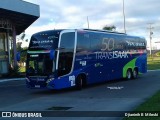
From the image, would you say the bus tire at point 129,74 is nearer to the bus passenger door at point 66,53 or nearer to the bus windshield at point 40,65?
the bus passenger door at point 66,53

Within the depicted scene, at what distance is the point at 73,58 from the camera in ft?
69.3

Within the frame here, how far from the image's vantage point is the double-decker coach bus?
19766mm

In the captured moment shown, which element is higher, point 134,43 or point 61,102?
point 134,43

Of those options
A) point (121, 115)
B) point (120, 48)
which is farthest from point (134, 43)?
point (121, 115)

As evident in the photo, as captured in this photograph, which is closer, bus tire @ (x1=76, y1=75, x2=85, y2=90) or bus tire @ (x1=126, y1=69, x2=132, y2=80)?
bus tire @ (x1=76, y1=75, x2=85, y2=90)

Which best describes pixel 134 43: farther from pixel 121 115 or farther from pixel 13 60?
pixel 121 115

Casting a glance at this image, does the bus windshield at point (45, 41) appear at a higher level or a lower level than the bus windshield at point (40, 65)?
higher

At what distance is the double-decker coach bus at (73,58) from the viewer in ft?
64.8

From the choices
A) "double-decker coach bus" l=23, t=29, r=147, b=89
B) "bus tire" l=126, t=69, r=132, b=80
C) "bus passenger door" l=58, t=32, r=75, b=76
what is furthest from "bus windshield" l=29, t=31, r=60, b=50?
"bus tire" l=126, t=69, r=132, b=80

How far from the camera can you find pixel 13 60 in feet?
130

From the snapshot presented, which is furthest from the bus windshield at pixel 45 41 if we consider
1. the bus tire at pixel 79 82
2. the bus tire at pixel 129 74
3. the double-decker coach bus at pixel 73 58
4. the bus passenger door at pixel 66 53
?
the bus tire at pixel 129 74

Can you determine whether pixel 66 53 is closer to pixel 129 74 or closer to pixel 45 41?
pixel 45 41

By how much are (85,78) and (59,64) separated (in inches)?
118

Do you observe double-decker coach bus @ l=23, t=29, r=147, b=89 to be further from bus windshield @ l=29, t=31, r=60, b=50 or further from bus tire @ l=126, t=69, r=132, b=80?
bus tire @ l=126, t=69, r=132, b=80
